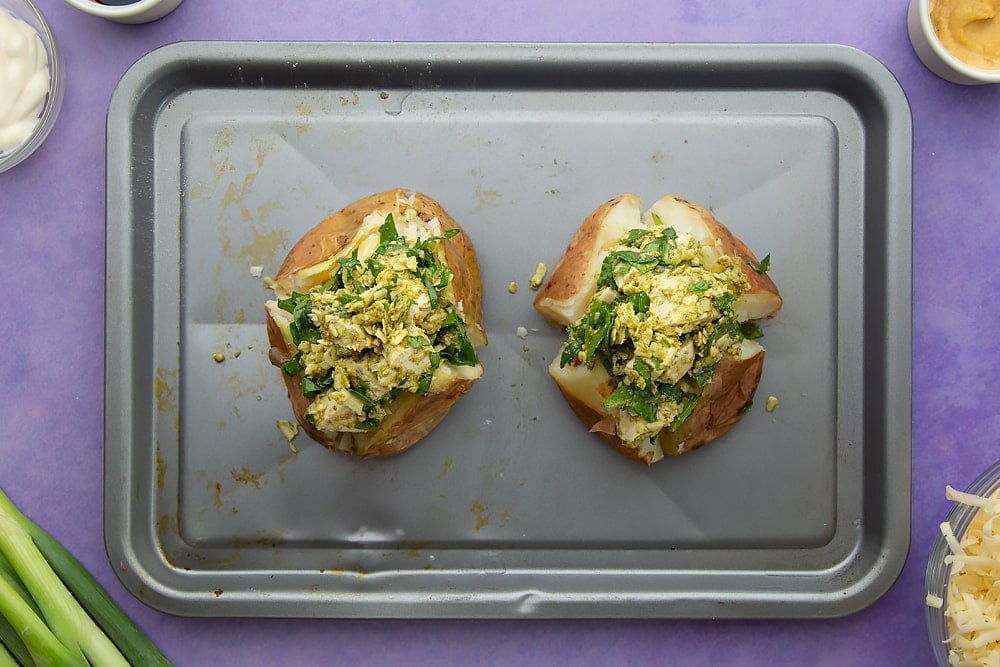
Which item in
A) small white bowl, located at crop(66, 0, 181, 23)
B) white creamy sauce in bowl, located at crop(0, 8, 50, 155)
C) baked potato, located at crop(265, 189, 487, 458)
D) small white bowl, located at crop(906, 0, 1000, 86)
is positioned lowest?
baked potato, located at crop(265, 189, 487, 458)

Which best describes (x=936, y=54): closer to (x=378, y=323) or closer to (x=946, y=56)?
(x=946, y=56)

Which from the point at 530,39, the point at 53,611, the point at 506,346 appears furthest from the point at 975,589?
the point at 53,611

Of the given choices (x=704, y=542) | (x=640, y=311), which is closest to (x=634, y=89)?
(x=640, y=311)

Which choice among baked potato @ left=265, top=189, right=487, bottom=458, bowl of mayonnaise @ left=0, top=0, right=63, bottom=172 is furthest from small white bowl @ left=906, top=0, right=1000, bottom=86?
bowl of mayonnaise @ left=0, top=0, right=63, bottom=172

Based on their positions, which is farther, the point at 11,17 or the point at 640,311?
the point at 11,17

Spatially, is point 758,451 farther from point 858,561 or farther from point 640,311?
point 640,311

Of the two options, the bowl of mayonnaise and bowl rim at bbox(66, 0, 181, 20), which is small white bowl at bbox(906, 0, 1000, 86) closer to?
bowl rim at bbox(66, 0, 181, 20)
